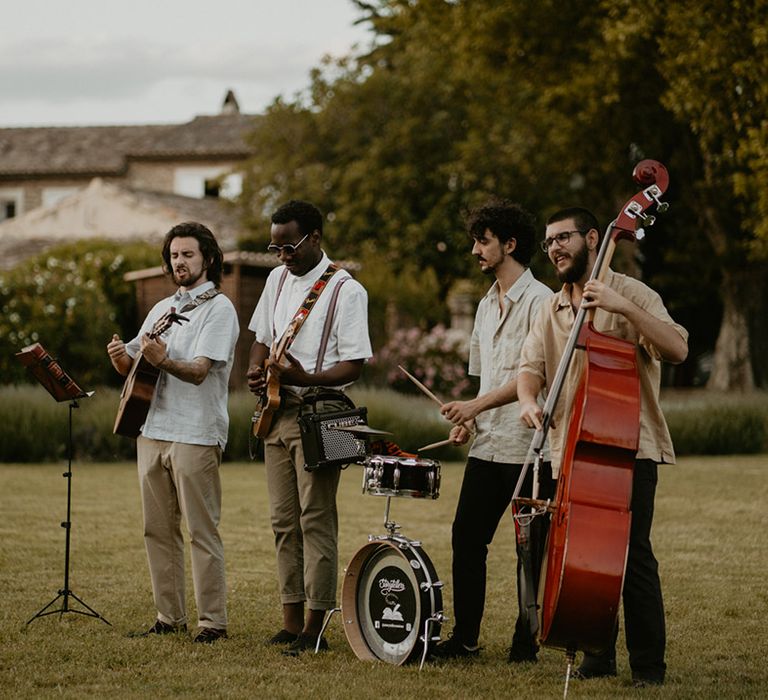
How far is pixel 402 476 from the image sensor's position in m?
6.43

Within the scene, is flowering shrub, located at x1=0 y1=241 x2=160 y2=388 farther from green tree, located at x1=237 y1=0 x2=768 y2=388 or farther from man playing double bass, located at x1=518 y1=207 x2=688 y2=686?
man playing double bass, located at x1=518 y1=207 x2=688 y2=686

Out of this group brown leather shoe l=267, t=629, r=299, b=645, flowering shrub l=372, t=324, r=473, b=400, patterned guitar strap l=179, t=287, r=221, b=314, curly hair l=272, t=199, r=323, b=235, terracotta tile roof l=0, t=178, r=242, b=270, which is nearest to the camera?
curly hair l=272, t=199, r=323, b=235

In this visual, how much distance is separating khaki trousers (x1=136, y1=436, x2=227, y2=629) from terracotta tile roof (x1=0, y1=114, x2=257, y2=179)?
4655 centimetres

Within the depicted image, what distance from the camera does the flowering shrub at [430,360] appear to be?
25828 millimetres

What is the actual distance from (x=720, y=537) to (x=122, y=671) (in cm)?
694

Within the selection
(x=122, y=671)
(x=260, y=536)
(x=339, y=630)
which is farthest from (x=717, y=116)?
(x=122, y=671)

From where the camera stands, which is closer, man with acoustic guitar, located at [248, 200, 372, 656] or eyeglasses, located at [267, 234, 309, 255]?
man with acoustic guitar, located at [248, 200, 372, 656]

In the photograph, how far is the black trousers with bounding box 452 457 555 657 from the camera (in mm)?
6664

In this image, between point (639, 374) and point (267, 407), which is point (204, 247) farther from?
point (639, 374)

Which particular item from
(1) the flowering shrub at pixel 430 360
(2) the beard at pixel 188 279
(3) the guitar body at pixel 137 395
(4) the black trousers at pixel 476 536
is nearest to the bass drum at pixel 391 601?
(4) the black trousers at pixel 476 536

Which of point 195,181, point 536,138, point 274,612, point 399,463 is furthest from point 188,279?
point 195,181

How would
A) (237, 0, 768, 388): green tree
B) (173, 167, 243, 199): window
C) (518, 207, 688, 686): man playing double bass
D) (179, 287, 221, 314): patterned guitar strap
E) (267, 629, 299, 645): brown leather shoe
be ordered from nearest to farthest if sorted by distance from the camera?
(518, 207, 688, 686): man playing double bass, (267, 629, 299, 645): brown leather shoe, (179, 287, 221, 314): patterned guitar strap, (237, 0, 768, 388): green tree, (173, 167, 243, 199): window

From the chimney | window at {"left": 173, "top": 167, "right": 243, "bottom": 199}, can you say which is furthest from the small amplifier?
the chimney

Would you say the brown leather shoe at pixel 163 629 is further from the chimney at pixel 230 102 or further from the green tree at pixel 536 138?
the chimney at pixel 230 102
